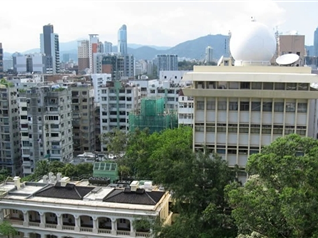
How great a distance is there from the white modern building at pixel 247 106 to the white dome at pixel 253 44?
2.15m

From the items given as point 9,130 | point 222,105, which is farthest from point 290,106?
point 9,130

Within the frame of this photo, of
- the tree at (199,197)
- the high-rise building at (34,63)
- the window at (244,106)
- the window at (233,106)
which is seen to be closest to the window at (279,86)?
the window at (244,106)

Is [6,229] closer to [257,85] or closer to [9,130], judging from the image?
[257,85]

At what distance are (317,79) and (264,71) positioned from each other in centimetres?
443

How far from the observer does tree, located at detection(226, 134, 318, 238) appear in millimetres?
15891

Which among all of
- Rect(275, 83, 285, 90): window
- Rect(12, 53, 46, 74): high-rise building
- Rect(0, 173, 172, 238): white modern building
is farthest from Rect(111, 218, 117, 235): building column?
Rect(12, 53, 46, 74): high-rise building

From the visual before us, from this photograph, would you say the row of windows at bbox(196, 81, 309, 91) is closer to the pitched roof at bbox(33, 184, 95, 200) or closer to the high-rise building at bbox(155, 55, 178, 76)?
the pitched roof at bbox(33, 184, 95, 200)

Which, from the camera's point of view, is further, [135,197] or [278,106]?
[278,106]

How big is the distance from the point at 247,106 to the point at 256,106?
0.74m

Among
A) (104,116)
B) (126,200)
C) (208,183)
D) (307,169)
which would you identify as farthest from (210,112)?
(104,116)

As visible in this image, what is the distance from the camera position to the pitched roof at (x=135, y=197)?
89.5 ft

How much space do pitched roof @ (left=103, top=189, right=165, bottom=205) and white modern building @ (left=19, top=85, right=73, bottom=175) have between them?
93.5 ft

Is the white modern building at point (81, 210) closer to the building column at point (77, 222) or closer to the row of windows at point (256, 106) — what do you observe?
the building column at point (77, 222)

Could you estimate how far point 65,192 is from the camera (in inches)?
1152
